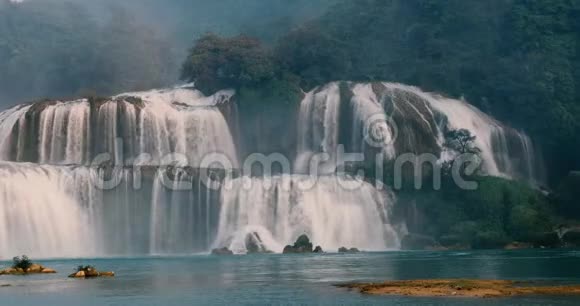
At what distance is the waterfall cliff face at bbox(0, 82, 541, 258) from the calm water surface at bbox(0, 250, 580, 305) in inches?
318

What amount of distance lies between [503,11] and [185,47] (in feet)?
251

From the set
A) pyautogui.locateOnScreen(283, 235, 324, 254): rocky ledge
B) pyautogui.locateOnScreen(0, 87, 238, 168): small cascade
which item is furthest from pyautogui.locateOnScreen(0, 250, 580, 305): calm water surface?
pyautogui.locateOnScreen(0, 87, 238, 168): small cascade

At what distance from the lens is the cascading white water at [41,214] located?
9906 centimetres

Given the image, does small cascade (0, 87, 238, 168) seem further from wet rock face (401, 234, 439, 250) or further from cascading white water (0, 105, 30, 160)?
wet rock face (401, 234, 439, 250)

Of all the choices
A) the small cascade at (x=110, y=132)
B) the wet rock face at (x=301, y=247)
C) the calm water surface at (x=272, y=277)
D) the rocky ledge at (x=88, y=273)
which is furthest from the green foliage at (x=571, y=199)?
the rocky ledge at (x=88, y=273)

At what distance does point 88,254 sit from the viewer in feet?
339

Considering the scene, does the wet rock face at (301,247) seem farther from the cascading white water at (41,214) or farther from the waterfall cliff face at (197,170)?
the cascading white water at (41,214)

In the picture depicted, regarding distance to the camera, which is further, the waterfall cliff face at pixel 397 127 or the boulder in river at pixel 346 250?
the waterfall cliff face at pixel 397 127

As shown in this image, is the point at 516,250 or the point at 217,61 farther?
the point at 217,61

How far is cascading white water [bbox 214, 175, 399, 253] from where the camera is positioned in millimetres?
107562

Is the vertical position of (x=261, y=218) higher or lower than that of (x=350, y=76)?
lower

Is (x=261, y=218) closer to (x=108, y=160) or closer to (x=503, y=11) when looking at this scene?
(x=108, y=160)

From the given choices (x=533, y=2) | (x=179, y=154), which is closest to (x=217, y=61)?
(x=179, y=154)

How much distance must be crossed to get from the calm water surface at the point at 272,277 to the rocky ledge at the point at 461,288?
5.72 feet
